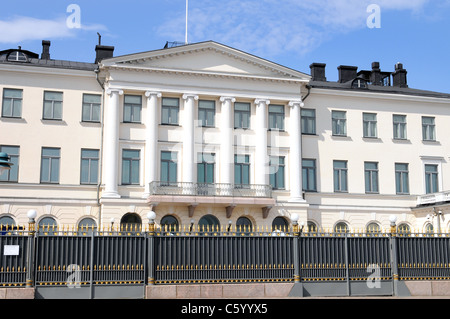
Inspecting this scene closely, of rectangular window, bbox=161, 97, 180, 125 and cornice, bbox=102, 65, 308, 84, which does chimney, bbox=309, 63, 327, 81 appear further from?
rectangular window, bbox=161, 97, 180, 125

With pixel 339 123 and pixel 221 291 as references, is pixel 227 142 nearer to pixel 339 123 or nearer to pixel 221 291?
pixel 339 123

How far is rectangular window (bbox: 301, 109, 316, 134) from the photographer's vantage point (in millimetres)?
42906

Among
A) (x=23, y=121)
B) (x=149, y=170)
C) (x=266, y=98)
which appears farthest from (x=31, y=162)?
(x=266, y=98)

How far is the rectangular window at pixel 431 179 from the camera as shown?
44.6 meters

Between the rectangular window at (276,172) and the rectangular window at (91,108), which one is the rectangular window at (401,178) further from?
the rectangular window at (91,108)

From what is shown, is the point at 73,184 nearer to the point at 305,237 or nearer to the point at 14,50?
the point at 14,50

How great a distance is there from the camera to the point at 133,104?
39.7 meters

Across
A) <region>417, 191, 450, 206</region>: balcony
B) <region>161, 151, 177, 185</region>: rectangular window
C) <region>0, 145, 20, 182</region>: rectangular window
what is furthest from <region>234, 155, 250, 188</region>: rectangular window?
<region>0, 145, 20, 182</region>: rectangular window

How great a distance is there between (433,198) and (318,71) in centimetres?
1358

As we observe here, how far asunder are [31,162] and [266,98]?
16290mm

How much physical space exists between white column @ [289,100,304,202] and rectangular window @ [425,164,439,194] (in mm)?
10394

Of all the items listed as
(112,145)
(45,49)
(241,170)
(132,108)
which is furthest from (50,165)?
(241,170)

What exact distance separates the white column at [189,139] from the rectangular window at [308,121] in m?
8.28

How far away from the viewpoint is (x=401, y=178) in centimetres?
4428
